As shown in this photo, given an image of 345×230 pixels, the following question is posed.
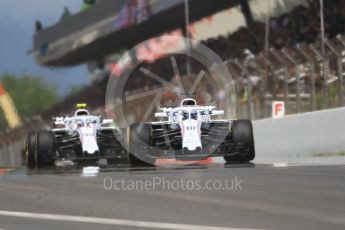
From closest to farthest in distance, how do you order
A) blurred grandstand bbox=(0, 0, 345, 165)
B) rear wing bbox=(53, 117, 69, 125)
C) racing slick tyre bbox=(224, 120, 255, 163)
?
1. racing slick tyre bbox=(224, 120, 255, 163)
2. rear wing bbox=(53, 117, 69, 125)
3. blurred grandstand bbox=(0, 0, 345, 165)

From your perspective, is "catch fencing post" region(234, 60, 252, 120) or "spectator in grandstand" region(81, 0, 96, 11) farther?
Answer: "spectator in grandstand" region(81, 0, 96, 11)

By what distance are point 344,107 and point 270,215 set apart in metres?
10.3

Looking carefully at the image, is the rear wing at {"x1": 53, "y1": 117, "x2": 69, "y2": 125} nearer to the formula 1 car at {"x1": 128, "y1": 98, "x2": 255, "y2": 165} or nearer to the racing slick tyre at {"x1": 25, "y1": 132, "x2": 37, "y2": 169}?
the racing slick tyre at {"x1": 25, "y1": 132, "x2": 37, "y2": 169}

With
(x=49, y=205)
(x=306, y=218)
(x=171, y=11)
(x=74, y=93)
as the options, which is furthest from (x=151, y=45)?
(x=171, y=11)

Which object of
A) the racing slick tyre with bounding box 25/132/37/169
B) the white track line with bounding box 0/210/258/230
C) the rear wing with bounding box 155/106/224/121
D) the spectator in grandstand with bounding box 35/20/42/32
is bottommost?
the white track line with bounding box 0/210/258/230

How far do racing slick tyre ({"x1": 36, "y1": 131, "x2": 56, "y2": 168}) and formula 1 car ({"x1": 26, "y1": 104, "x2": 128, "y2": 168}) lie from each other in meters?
0.08

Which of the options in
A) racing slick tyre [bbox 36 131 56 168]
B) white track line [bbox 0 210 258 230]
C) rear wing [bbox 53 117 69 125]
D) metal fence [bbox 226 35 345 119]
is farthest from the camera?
metal fence [bbox 226 35 345 119]

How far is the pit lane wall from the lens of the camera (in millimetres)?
17625

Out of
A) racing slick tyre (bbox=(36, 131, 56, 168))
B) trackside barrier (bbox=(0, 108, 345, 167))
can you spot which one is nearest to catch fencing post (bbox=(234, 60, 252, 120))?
trackside barrier (bbox=(0, 108, 345, 167))

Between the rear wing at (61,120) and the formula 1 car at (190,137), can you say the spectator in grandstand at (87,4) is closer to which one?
the rear wing at (61,120)

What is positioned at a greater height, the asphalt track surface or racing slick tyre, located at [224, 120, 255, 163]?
racing slick tyre, located at [224, 120, 255, 163]

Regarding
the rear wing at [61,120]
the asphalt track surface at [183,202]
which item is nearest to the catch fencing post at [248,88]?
the rear wing at [61,120]

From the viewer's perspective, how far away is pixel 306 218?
7598mm

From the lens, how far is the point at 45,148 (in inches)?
692
